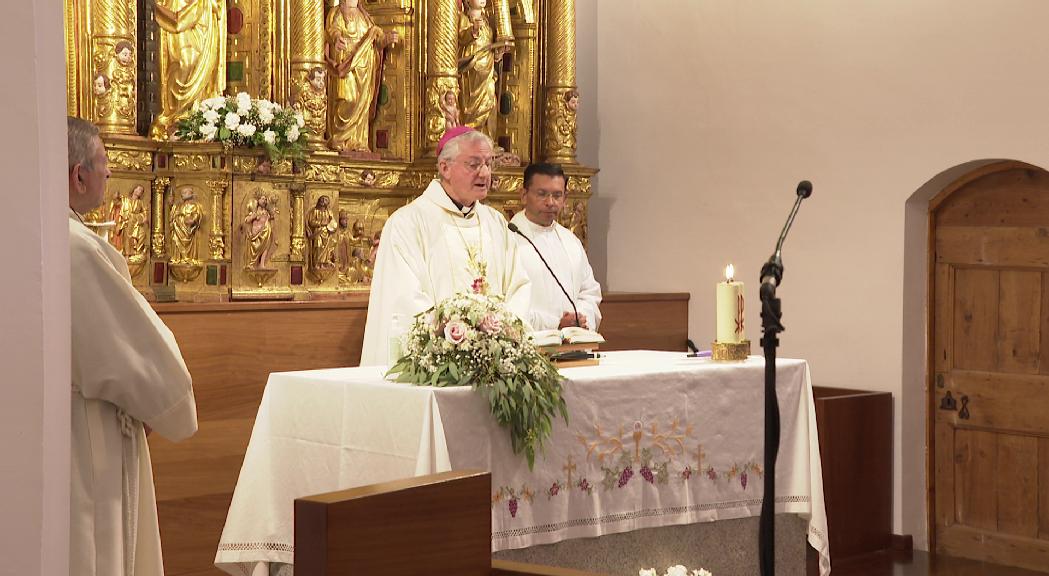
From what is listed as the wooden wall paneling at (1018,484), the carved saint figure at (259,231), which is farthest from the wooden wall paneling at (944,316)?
the carved saint figure at (259,231)

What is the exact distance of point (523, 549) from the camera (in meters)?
4.80

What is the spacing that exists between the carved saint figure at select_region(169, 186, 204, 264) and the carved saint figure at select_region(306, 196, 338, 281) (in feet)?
2.64

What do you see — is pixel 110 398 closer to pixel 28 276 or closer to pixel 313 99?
pixel 28 276

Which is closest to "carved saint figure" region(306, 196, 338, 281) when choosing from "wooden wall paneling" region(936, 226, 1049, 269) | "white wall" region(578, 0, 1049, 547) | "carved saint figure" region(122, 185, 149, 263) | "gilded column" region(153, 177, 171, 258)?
"gilded column" region(153, 177, 171, 258)

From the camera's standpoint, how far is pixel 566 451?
4.91 metres

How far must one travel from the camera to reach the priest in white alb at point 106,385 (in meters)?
3.45

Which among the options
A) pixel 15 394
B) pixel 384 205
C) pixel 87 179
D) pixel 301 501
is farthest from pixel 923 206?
→ pixel 15 394

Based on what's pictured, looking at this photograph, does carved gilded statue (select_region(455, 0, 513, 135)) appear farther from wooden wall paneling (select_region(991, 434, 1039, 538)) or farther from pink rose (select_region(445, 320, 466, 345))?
pink rose (select_region(445, 320, 466, 345))

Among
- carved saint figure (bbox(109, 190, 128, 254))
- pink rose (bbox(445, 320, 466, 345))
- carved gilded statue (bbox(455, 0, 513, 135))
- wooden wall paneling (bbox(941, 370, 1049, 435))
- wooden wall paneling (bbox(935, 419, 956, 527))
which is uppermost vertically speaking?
carved gilded statue (bbox(455, 0, 513, 135))

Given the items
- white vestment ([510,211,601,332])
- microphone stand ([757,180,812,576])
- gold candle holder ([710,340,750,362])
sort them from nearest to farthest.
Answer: microphone stand ([757,180,812,576]), gold candle holder ([710,340,750,362]), white vestment ([510,211,601,332])

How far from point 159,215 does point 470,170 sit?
7.79 feet

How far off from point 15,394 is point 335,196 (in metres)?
6.64

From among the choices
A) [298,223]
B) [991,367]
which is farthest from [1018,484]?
[298,223]

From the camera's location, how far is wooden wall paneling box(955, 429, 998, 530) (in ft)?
26.5
